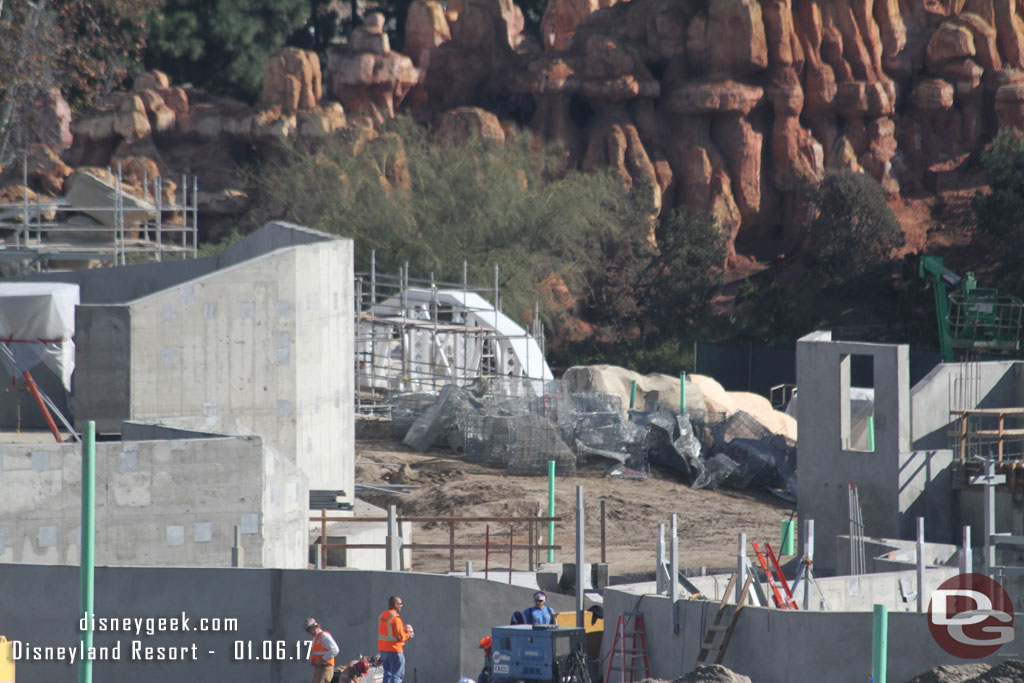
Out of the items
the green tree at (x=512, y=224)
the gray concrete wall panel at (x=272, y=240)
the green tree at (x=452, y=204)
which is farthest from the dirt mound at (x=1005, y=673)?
the green tree at (x=512, y=224)

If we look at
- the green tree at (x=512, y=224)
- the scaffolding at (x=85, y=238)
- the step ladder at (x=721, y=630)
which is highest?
the green tree at (x=512, y=224)

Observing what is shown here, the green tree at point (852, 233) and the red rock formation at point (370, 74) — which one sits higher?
the red rock formation at point (370, 74)

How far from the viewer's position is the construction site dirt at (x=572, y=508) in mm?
23062

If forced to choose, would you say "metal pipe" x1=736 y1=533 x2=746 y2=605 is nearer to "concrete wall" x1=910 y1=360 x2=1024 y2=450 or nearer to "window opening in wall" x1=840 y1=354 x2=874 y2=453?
"window opening in wall" x1=840 y1=354 x2=874 y2=453

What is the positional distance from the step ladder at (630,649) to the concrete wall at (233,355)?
750cm

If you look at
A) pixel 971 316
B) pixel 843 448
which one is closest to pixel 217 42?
pixel 971 316

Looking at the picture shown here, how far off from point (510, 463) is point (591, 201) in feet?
73.7

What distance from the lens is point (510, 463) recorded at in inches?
1146

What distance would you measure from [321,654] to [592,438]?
1717cm

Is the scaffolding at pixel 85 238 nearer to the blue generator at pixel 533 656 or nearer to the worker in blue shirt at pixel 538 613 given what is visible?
the worker in blue shirt at pixel 538 613

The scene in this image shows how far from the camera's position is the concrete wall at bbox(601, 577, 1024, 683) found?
1330cm

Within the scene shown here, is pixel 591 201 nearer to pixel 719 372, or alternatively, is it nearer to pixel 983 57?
pixel 719 372

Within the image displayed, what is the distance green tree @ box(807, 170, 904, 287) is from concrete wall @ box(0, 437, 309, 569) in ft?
121

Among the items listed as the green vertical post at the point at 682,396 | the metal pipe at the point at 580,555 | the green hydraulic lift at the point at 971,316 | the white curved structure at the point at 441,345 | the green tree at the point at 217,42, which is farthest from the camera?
the green tree at the point at 217,42
